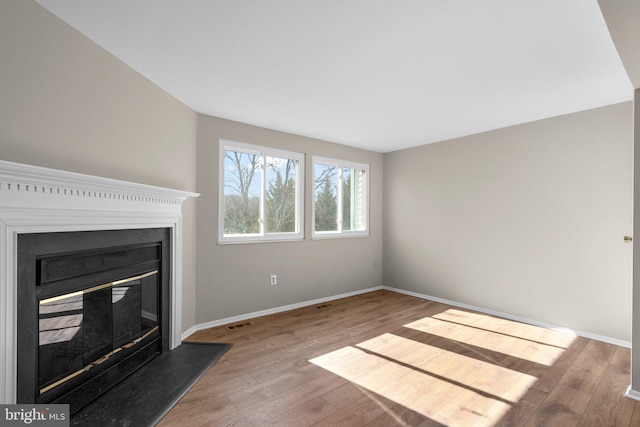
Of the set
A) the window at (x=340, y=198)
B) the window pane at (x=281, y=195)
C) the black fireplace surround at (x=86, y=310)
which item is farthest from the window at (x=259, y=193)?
the black fireplace surround at (x=86, y=310)

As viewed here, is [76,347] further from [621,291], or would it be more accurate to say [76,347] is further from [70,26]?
[621,291]

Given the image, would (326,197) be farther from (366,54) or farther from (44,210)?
(44,210)

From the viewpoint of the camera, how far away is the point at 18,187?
1497mm

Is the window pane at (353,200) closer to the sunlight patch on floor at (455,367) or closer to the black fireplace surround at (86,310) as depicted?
the sunlight patch on floor at (455,367)

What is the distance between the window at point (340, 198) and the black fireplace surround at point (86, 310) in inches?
92.2

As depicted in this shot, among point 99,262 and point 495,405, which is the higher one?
point 99,262

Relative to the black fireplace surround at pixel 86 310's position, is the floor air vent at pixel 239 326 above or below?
below

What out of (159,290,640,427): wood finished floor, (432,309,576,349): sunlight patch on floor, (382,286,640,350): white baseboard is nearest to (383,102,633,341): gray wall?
(382,286,640,350): white baseboard

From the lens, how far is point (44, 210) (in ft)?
5.36

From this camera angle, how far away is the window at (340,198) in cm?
457

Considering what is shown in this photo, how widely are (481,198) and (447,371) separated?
2493mm

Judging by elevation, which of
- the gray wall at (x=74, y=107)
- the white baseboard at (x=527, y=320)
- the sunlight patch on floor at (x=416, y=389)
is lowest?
the sunlight patch on floor at (x=416, y=389)

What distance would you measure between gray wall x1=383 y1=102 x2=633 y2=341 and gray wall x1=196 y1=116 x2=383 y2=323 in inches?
29.2

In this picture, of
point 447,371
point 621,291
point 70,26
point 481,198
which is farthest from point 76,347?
point 621,291
